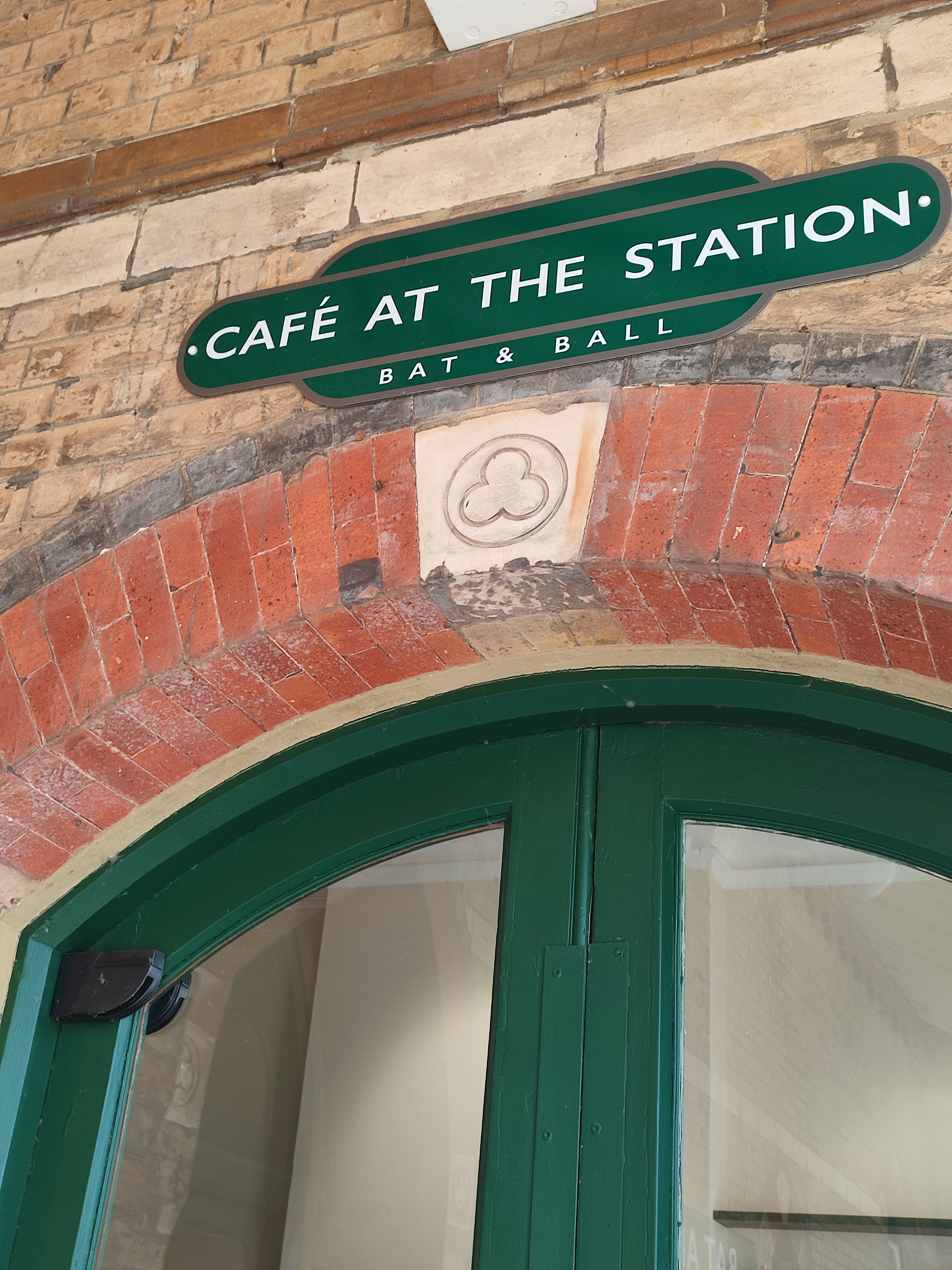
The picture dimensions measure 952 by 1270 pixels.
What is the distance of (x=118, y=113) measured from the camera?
3.32 m

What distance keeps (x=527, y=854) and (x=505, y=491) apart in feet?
2.49

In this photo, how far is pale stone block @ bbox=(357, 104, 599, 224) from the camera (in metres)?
2.64

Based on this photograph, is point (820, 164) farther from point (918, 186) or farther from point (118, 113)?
point (118, 113)

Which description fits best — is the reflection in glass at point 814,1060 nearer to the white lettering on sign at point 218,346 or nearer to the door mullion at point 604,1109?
the door mullion at point 604,1109

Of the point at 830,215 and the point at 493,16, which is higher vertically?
the point at 493,16

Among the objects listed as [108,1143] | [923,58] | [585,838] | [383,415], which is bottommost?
[108,1143]

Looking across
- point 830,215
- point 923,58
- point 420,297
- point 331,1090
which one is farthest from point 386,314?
point 331,1090

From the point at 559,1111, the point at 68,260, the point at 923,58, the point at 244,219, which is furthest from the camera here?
the point at 68,260

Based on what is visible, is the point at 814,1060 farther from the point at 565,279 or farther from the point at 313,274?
the point at 313,274

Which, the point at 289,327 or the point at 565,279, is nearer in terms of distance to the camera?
the point at 565,279

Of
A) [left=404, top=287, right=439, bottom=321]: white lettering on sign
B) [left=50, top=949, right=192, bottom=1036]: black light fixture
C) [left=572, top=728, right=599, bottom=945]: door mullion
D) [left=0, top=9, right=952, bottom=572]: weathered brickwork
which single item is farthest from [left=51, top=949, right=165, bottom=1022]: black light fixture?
[left=404, top=287, right=439, bottom=321]: white lettering on sign

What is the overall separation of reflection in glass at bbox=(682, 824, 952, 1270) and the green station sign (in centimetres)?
109

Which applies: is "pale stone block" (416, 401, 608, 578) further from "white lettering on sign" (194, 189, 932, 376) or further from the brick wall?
the brick wall

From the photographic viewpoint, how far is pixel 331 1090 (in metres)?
2.41
